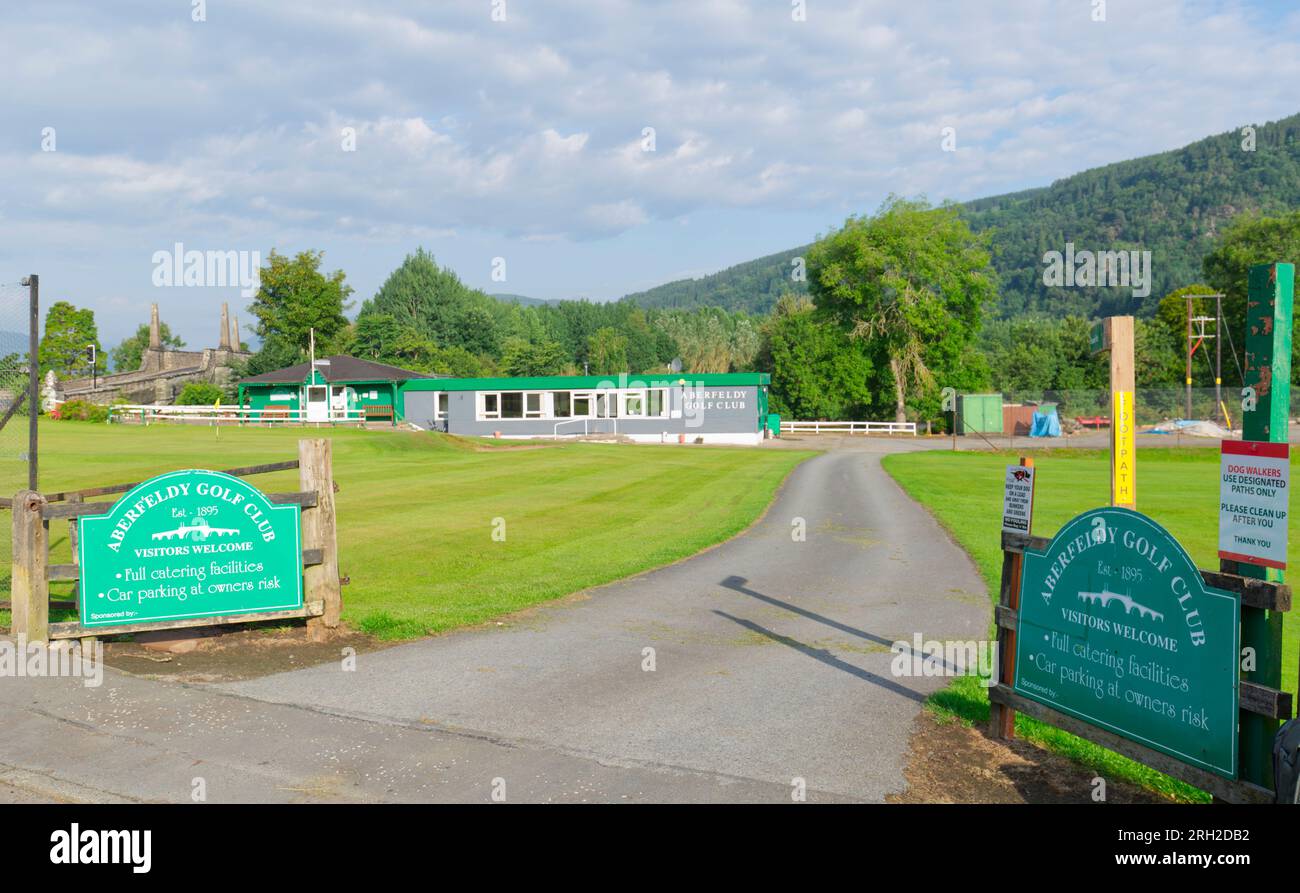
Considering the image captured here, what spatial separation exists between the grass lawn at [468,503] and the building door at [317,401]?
13.8 meters

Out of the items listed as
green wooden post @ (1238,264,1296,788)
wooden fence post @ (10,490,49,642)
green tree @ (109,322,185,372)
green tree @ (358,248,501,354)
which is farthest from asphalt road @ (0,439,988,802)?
green tree @ (109,322,185,372)

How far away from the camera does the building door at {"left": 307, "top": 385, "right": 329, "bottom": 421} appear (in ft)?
201

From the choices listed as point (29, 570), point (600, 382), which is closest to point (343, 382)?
point (600, 382)

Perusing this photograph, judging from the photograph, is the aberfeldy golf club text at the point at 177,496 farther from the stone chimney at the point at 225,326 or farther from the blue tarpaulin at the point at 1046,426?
the stone chimney at the point at 225,326

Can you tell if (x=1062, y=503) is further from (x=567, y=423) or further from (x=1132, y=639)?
(x=567, y=423)

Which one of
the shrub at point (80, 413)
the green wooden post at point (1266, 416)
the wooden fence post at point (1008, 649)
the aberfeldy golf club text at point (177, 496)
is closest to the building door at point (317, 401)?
the shrub at point (80, 413)

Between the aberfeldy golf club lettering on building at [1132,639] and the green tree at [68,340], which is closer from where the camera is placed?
the aberfeldy golf club lettering on building at [1132,639]

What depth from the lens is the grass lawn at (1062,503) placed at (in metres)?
6.84

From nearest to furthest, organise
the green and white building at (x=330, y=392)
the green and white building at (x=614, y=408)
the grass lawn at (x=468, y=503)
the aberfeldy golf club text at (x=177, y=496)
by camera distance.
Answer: the aberfeldy golf club text at (x=177, y=496), the grass lawn at (x=468, y=503), the green and white building at (x=614, y=408), the green and white building at (x=330, y=392)

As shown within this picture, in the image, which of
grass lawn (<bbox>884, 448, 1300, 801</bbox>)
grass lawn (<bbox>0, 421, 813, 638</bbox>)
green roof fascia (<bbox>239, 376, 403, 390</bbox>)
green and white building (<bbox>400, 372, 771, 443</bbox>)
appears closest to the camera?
grass lawn (<bbox>884, 448, 1300, 801</bbox>)

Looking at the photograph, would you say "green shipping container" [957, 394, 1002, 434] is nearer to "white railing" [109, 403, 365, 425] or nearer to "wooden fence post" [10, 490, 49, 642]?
"white railing" [109, 403, 365, 425]

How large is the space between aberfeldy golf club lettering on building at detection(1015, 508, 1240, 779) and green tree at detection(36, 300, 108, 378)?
299 ft
